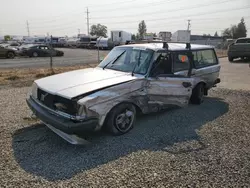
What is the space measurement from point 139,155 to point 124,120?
0.87 m

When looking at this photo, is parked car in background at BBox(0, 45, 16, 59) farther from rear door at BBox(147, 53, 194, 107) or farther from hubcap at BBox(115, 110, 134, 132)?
hubcap at BBox(115, 110, 134, 132)

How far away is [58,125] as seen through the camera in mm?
3699

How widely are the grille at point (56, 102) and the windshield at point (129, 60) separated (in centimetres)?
157

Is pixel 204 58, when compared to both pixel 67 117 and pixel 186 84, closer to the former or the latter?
pixel 186 84

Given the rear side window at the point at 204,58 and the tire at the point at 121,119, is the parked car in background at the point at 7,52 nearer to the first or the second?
the rear side window at the point at 204,58

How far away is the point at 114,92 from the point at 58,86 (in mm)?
964

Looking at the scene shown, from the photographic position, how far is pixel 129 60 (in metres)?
5.14

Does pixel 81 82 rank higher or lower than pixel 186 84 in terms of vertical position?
higher

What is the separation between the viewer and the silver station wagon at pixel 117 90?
375 centimetres

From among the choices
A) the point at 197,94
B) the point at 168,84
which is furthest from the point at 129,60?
the point at 197,94

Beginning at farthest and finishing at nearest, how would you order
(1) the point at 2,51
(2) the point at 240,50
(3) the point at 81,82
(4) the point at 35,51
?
1. (4) the point at 35,51
2. (1) the point at 2,51
3. (2) the point at 240,50
4. (3) the point at 81,82

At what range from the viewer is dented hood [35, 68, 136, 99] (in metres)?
3.88

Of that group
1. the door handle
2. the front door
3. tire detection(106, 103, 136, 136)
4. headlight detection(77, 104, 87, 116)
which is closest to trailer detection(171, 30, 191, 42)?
the door handle

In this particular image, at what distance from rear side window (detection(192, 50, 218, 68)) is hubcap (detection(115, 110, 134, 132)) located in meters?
2.56
